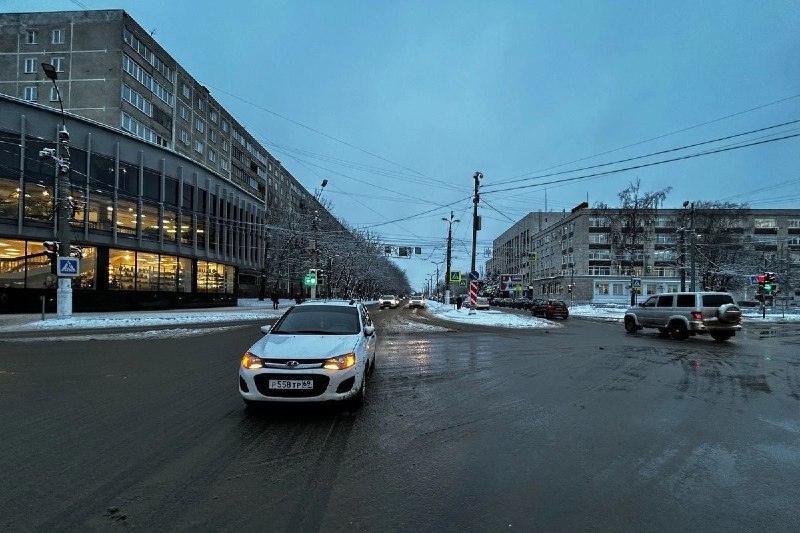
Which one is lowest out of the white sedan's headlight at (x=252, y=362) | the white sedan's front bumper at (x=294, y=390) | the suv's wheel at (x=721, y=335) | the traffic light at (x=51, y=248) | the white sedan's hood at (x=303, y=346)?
the suv's wheel at (x=721, y=335)

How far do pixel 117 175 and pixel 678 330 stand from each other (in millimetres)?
34426

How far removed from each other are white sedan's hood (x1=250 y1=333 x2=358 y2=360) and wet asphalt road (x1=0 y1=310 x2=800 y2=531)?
0.82 meters

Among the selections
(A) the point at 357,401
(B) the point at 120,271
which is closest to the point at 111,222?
(B) the point at 120,271

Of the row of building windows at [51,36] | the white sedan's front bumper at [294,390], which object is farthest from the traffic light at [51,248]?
the row of building windows at [51,36]

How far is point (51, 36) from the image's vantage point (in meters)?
42.5

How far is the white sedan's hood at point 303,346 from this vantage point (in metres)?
6.23

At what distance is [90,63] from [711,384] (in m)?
50.1

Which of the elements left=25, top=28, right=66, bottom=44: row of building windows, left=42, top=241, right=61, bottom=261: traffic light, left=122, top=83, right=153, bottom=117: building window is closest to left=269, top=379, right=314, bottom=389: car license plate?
left=42, top=241, right=61, bottom=261: traffic light

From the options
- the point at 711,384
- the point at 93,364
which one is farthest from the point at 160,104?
the point at 711,384

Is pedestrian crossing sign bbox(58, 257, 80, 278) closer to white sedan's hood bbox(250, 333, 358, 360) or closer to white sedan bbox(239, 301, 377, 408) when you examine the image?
white sedan's hood bbox(250, 333, 358, 360)

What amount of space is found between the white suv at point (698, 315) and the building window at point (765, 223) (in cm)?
7871

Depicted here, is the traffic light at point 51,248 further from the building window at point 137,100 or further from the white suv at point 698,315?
the white suv at point 698,315

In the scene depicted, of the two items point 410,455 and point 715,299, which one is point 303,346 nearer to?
point 410,455

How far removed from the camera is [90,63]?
41.2 metres
